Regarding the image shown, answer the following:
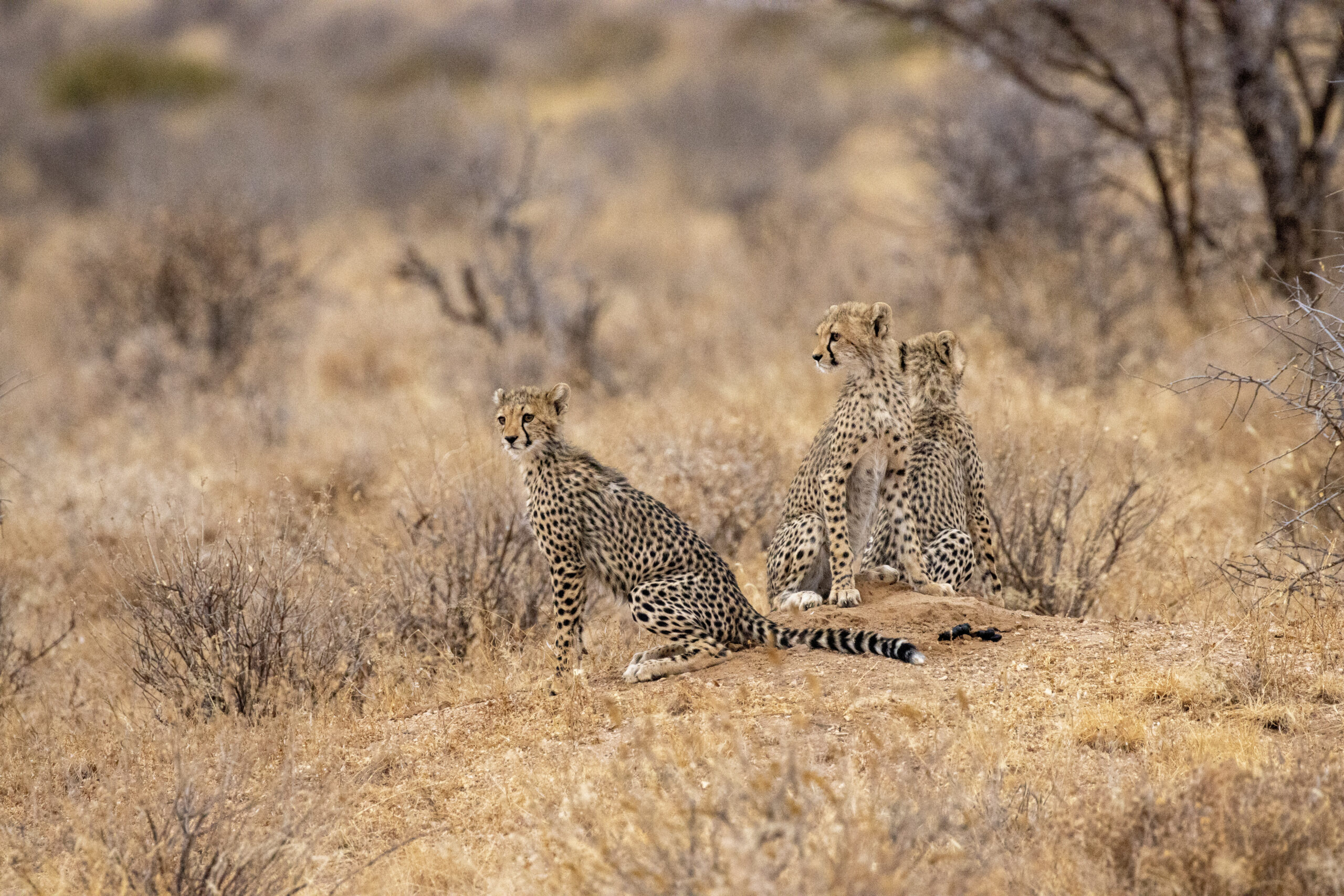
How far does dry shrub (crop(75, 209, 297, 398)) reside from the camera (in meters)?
11.8

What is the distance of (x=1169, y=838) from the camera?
3344 mm

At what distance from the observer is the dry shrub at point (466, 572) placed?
5.96 m

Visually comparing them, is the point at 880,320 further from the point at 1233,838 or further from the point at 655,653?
the point at 1233,838

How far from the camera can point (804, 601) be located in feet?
17.6

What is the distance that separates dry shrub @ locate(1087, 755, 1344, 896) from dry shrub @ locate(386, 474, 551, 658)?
2.88 meters

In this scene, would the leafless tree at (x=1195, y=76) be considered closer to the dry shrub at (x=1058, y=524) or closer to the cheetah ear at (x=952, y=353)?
the dry shrub at (x=1058, y=524)

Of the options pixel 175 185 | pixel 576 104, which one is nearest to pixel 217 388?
pixel 175 185

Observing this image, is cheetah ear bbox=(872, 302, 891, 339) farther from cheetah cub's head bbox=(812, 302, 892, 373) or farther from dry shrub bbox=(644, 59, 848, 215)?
dry shrub bbox=(644, 59, 848, 215)

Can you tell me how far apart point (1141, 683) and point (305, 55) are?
3634 centimetres

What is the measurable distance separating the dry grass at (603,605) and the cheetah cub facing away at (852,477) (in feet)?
1.05

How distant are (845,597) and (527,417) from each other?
133 cm

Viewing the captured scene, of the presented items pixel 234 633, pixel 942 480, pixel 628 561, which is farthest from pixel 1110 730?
pixel 234 633

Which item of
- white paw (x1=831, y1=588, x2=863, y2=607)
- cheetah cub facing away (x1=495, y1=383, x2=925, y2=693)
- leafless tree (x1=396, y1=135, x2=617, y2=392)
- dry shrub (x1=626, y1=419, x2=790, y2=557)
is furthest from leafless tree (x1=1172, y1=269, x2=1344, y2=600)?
leafless tree (x1=396, y1=135, x2=617, y2=392)

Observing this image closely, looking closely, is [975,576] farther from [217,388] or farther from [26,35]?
[26,35]
